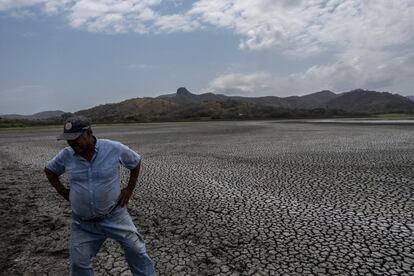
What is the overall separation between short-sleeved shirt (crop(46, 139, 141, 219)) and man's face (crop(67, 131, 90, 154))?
10cm

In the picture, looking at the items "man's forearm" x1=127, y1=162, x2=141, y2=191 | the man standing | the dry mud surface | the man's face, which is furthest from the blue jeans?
the dry mud surface

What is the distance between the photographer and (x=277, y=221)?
6902 mm

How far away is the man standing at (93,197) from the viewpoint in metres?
3.48

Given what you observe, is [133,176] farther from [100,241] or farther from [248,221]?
[248,221]

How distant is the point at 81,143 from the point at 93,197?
54 centimetres

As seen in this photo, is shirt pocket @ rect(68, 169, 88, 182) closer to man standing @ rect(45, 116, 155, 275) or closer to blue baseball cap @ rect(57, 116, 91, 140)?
man standing @ rect(45, 116, 155, 275)

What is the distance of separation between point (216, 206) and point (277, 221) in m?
1.70

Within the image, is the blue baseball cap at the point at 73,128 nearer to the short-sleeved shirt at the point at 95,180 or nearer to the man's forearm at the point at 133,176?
the short-sleeved shirt at the point at 95,180

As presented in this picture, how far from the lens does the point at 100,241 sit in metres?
3.70

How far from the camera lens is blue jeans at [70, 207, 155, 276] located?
354 centimetres

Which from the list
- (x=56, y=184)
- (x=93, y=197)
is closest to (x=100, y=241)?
(x=93, y=197)

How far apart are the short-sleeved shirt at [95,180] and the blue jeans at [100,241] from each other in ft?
0.41

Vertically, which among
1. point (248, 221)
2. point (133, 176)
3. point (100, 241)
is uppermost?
point (133, 176)

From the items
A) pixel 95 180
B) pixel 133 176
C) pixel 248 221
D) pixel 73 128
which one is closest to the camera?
pixel 73 128
